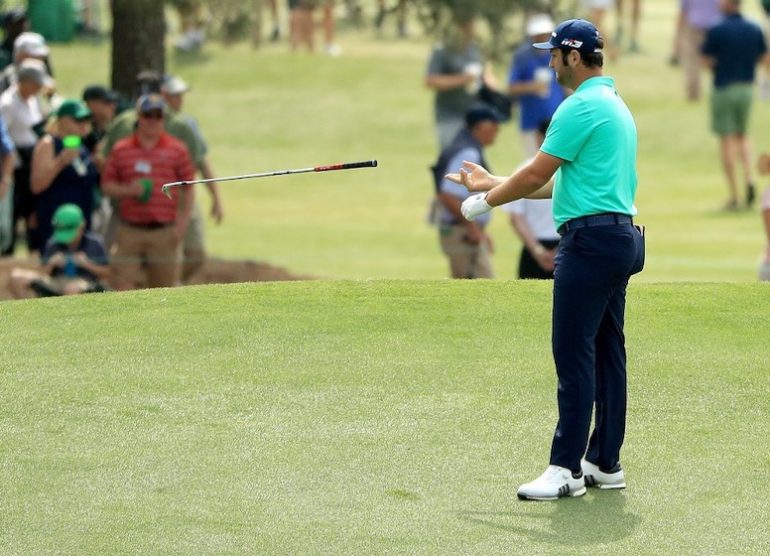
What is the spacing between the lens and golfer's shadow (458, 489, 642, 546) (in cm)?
554

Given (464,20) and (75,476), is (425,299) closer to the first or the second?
(75,476)

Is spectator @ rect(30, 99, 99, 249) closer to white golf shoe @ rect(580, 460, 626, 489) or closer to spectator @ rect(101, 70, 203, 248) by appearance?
spectator @ rect(101, 70, 203, 248)

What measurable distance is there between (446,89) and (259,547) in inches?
462

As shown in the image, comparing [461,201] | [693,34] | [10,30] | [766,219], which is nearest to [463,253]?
[461,201]

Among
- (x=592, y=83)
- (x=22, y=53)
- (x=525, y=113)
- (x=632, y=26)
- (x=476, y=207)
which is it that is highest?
(x=592, y=83)

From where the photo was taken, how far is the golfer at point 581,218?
582cm

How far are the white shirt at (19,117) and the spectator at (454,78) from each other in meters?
4.14

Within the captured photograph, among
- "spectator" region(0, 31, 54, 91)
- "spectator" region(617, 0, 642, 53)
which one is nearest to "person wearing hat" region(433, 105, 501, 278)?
"spectator" region(0, 31, 54, 91)

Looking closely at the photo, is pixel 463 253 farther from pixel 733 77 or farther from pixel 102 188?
pixel 733 77

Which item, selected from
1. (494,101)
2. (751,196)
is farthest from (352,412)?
(751,196)

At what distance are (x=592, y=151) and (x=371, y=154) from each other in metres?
17.0

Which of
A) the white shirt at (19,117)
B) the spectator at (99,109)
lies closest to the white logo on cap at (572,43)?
the spectator at (99,109)

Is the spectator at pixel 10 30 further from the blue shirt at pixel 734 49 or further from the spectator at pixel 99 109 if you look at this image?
the blue shirt at pixel 734 49

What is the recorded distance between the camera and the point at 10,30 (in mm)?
16125
